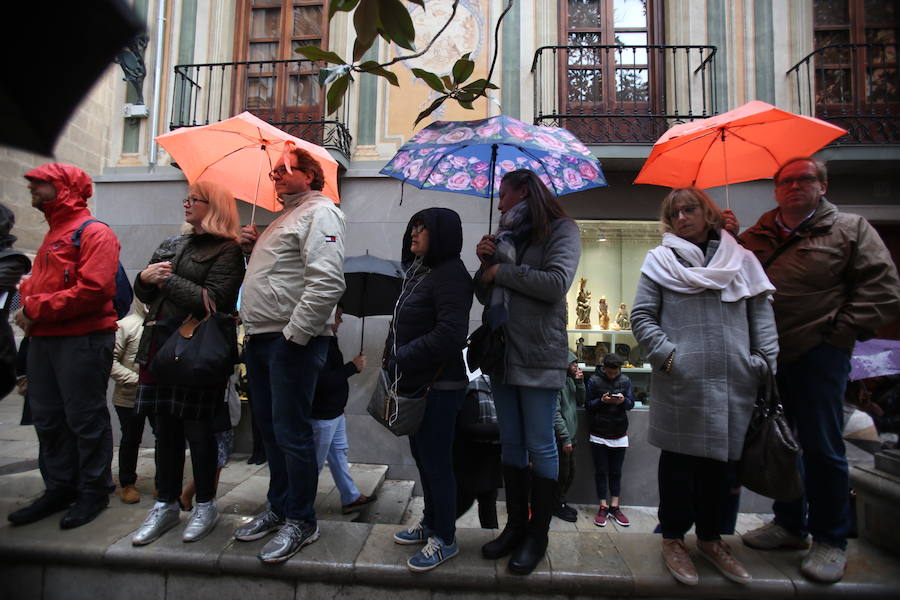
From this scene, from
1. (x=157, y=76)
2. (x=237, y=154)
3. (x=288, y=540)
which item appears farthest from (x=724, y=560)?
(x=157, y=76)

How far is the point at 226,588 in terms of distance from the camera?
2555 mm

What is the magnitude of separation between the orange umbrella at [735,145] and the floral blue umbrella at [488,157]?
0.78 m

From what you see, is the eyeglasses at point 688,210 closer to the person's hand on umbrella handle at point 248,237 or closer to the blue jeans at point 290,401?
the blue jeans at point 290,401

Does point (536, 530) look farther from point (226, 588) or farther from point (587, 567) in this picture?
point (226, 588)

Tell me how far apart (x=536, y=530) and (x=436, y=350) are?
1.08 m

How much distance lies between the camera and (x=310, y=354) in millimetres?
2637

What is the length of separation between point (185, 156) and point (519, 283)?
284 centimetres

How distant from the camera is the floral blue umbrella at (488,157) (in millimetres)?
2826

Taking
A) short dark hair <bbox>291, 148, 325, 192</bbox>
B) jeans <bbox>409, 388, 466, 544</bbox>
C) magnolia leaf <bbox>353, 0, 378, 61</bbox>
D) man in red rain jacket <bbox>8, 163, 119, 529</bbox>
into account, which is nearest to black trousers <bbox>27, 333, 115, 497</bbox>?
man in red rain jacket <bbox>8, 163, 119, 529</bbox>

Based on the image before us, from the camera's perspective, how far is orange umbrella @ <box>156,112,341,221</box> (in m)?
3.57

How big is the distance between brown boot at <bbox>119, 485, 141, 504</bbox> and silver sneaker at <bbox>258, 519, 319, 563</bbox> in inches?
83.9

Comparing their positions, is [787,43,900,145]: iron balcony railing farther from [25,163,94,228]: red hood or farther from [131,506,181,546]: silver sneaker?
[131,506,181,546]: silver sneaker

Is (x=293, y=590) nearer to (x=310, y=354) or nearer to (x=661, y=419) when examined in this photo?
(x=310, y=354)

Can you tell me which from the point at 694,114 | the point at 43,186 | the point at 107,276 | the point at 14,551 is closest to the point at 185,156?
the point at 43,186
